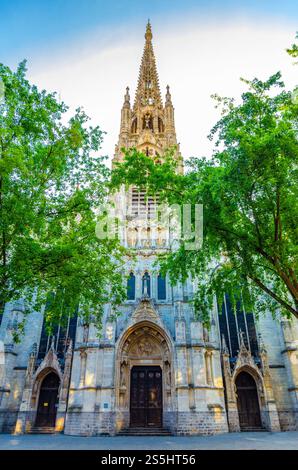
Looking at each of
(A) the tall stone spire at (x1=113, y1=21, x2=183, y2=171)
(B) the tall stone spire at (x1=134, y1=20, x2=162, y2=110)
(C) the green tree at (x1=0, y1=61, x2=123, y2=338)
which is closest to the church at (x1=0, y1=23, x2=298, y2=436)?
(C) the green tree at (x1=0, y1=61, x2=123, y2=338)

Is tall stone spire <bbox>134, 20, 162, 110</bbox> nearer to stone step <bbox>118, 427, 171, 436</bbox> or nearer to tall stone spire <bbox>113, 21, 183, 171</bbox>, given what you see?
tall stone spire <bbox>113, 21, 183, 171</bbox>

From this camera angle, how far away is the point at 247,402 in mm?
19672

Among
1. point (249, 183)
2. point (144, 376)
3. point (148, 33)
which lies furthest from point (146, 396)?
point (148, 33)

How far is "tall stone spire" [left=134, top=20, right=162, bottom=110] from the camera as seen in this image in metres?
41.2

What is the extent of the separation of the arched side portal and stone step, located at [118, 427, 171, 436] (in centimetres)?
52

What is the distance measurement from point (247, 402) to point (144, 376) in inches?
277

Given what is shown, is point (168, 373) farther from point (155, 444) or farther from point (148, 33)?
point (148, 33)

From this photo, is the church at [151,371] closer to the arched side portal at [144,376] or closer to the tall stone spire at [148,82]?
the arched side portal at [144,376]

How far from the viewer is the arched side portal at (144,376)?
1858 cm

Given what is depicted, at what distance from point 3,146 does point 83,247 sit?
4.63 meters

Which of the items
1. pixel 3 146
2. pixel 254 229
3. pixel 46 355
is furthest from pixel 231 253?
pixel 46 355

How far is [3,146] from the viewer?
1038 cm

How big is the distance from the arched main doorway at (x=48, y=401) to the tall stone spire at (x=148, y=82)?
3387cm
